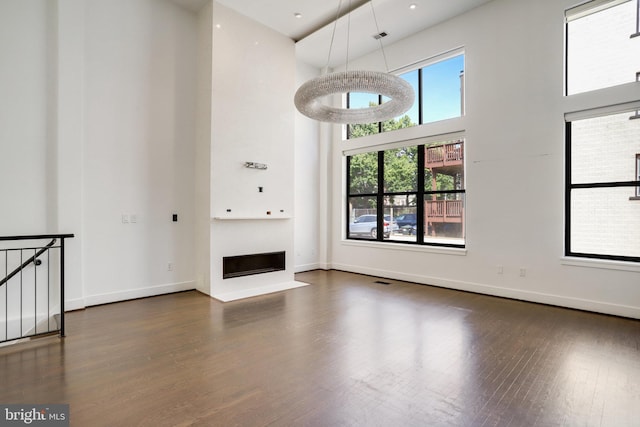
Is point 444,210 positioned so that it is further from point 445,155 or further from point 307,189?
point 307,189

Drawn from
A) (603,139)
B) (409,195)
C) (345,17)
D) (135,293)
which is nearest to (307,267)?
(409,195)

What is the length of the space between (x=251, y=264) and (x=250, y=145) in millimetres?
2041

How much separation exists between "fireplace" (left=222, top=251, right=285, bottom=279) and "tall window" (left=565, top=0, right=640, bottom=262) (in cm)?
443

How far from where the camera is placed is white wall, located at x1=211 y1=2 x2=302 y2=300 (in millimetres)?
4973

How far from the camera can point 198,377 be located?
2.48 meters

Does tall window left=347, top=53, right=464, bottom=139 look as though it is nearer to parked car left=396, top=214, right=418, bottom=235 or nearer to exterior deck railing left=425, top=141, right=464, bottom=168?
exterior deck railing left=425, top=141, right=464, bottom=168

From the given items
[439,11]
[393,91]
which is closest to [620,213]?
[393,91]

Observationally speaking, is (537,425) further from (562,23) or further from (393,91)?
(562,23)

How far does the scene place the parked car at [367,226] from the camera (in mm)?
6480

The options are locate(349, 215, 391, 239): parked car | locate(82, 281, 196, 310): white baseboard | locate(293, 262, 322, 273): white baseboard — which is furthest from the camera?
locate(293, 262, 322, 273): white baseboard

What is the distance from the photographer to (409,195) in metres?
6.06

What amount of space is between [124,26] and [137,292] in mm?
3911

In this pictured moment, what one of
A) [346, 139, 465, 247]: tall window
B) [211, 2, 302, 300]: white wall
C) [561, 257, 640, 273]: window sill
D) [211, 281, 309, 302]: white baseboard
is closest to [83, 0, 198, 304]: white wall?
[211, 2, 302, 300]: white wall

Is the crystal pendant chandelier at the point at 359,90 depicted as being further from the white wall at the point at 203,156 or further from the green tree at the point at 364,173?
the green tree at the point at 364,173
